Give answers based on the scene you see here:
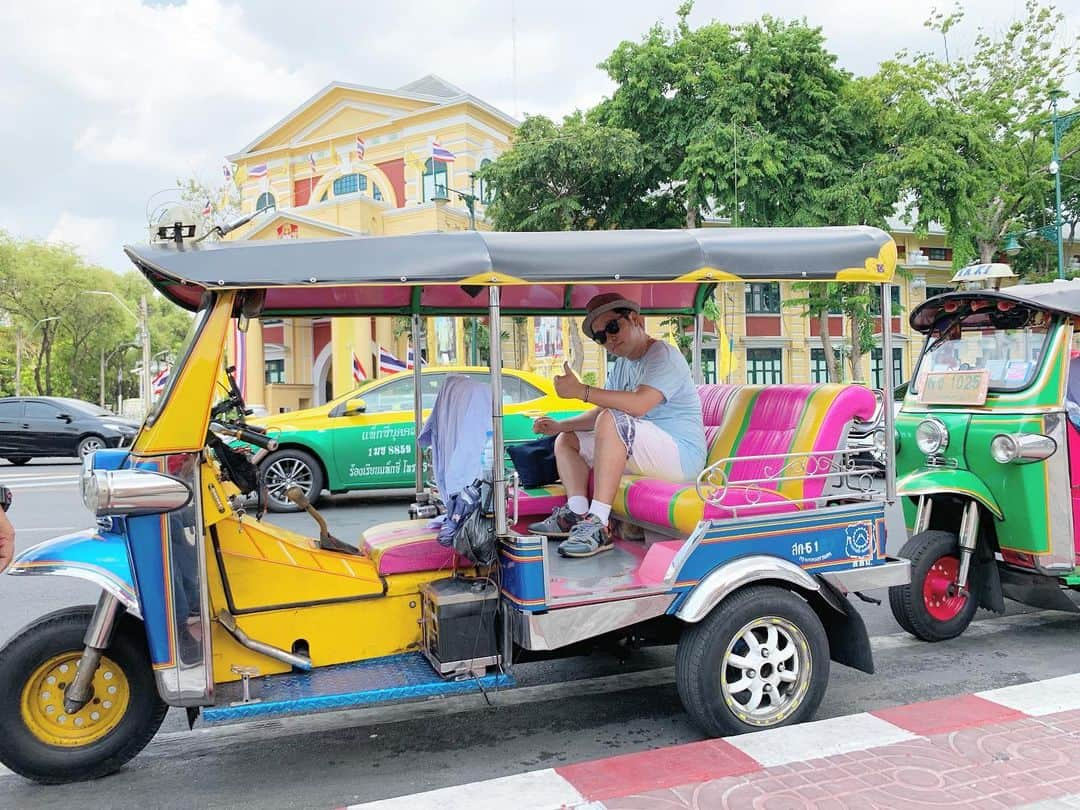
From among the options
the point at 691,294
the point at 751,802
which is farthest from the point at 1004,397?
the point at 751,802

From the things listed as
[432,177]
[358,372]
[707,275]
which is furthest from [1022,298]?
[432,177]

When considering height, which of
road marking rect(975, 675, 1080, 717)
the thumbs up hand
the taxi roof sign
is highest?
the taxi roof sign

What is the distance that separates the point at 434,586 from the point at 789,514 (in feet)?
5.24

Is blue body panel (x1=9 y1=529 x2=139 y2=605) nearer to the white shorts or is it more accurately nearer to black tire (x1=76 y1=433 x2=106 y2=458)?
the white shorts

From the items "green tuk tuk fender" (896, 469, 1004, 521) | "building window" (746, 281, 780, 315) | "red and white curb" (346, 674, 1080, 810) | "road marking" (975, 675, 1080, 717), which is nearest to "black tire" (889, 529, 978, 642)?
"green tuk tuk fender" (896, 469, 1004, 521)

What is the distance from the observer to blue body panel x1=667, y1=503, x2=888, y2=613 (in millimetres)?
3752

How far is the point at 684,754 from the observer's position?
11.7 ft

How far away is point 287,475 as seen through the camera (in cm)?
997

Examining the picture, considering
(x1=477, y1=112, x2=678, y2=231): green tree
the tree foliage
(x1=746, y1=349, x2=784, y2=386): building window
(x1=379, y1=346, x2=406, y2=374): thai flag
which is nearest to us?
(x1=379, y1=346, x2=406, y2=374): thai flag

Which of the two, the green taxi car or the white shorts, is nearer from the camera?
Answer: the white shorts

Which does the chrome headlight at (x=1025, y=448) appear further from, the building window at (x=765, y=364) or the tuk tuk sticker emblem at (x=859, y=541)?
the building window at (x=765, y=364)

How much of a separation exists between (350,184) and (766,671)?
32427 millimetres

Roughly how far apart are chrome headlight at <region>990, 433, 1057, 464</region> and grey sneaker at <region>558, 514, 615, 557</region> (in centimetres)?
240

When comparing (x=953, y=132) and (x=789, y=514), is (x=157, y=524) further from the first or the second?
(x=953, y=132)
